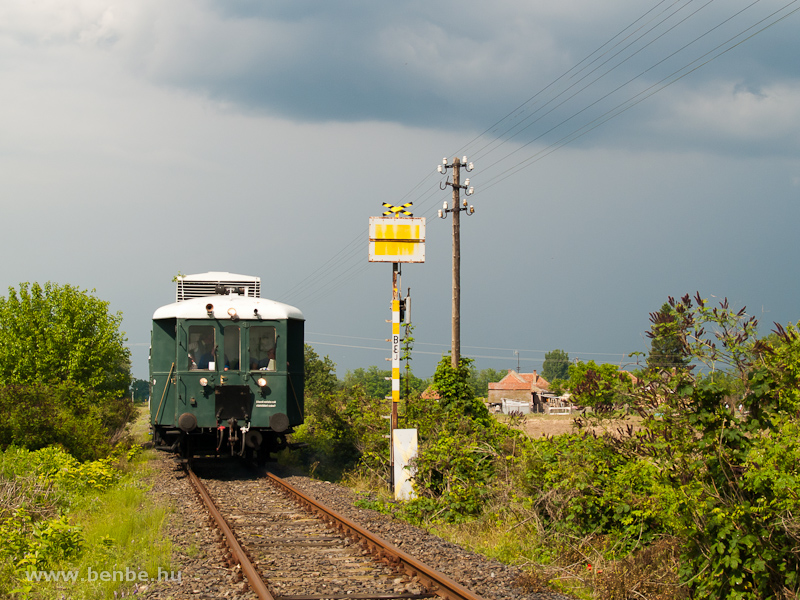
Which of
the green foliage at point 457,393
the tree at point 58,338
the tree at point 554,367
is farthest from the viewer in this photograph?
the tree at point 554,367

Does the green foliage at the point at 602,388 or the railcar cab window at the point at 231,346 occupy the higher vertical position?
the railcar cab window at the point at 231,346

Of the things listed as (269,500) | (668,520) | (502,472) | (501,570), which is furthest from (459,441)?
(668,520)

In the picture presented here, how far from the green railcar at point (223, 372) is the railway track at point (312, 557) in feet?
7.71

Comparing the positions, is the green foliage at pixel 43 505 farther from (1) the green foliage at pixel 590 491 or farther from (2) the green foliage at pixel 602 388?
(2) the green foliage at pixel 602 388

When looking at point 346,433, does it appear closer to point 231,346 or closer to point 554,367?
point 231,346

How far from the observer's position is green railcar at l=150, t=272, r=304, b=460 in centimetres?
1379

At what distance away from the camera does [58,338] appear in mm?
21031

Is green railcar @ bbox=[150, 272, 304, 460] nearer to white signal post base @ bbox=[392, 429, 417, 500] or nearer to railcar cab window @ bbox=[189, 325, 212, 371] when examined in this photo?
railcar cab window @ bbox=[189, 325, 212, 371]

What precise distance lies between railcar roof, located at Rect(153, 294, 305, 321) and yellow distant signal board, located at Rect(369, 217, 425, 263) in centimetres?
265

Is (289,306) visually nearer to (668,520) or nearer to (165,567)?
(165,567)

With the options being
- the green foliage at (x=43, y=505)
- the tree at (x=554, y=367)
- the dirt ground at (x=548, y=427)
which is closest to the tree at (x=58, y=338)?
the green foliage at (x=43, y=505)

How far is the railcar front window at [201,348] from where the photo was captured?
13.9 m

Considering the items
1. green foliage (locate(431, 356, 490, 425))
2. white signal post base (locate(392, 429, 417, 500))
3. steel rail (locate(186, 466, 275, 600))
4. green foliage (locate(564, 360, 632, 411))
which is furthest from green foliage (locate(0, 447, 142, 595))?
green foliage (locate(431, 356, 490, 425))

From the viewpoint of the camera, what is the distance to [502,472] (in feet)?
36.7
